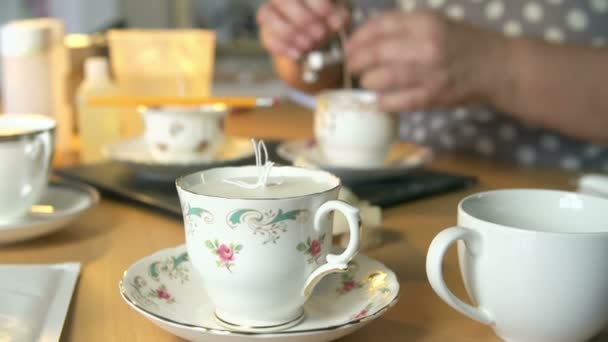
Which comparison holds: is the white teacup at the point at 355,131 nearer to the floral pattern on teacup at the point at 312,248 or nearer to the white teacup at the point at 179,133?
the white teacup at the point at 179,133

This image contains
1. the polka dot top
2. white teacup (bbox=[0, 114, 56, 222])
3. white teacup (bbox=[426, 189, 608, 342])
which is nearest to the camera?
white teacup (bbox=[426, 189, 608, 342])

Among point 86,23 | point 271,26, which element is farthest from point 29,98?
point 86,23

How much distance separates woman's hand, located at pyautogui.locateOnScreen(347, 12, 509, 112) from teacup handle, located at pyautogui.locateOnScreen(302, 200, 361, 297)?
18.6 inches

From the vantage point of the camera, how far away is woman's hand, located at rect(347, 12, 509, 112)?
3.03ft

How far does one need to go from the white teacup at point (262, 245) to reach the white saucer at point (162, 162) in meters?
0.36

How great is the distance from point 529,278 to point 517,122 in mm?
749

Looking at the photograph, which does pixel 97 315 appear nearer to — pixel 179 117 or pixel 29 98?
pixel 179 117

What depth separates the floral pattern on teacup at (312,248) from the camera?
0.45m

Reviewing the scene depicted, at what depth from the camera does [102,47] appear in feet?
3.78

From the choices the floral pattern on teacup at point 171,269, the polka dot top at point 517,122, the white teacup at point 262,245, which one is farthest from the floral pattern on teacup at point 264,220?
the polka dot top at point 517,122

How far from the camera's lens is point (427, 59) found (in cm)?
94

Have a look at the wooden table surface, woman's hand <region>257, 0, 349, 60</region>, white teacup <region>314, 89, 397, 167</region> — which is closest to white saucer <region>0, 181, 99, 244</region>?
the wooden table surface

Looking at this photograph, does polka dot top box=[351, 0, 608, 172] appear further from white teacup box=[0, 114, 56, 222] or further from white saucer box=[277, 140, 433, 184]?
white teacup box=[0, 114, 56, 222]

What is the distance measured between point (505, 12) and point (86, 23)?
1729 millimetres
